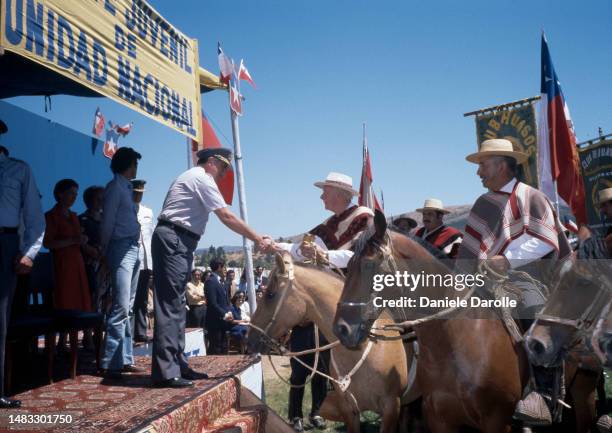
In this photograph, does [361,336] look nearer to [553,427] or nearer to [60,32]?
[60,32]

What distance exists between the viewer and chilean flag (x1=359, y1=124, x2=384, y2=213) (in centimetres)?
1048

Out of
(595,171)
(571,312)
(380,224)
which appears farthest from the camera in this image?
(595,171)

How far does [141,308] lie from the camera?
24.8 ft

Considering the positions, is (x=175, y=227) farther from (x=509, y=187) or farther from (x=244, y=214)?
(x=244, y=214)

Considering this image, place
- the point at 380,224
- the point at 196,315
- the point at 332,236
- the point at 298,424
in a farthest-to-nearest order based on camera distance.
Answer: the point at 196,315, the point at 298,424, the point at 332,236, the point at 380,224

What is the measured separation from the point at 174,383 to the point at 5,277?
157 cm

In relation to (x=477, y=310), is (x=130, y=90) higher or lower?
higher

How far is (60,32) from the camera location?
12.9 ft

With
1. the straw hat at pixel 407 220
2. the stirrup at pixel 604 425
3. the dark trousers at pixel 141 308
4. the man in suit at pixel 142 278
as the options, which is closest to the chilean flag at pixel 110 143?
the man in suit at pixel 142 278

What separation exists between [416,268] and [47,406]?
9.70ft

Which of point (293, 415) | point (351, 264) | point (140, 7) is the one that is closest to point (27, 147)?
point (140, 7)

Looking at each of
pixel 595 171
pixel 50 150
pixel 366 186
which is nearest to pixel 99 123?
pixel 50 150

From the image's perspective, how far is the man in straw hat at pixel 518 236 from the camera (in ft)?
11.6

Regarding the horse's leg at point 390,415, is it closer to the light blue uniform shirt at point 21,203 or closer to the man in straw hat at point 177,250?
the man in straw hat at point 177,250
